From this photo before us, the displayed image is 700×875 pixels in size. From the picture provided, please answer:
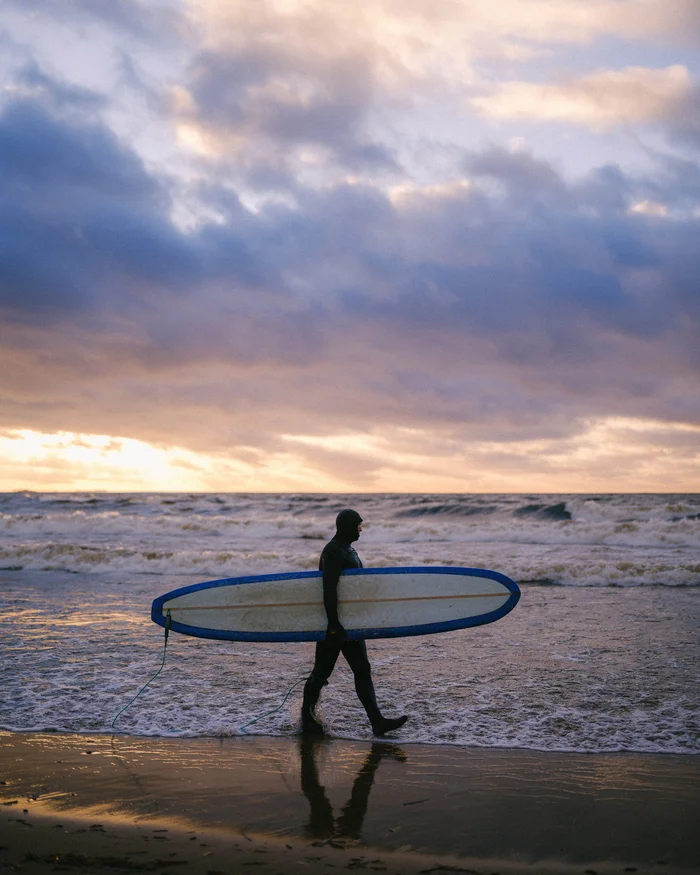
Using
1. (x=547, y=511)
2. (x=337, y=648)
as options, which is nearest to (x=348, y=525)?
(x=337, y=648)

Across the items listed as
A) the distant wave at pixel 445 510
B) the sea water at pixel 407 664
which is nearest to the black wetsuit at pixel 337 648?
the sea water at pixel 407 664

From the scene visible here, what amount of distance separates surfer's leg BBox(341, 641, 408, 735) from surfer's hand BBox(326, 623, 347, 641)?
3.7 inches

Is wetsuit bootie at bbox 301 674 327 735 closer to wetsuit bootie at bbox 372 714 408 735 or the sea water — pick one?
the sea water

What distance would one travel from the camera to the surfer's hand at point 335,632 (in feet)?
16.3

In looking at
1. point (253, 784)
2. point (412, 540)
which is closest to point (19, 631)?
point (253, 784)

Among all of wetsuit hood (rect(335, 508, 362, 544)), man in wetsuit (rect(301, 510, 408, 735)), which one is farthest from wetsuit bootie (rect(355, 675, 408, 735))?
wetsuit hood (rect(335, 508, 362, 544))

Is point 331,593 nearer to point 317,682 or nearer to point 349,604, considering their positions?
point 349,604

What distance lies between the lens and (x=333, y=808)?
145 inches

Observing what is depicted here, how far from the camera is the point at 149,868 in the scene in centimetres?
295

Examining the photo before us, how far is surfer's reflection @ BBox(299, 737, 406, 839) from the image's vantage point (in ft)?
11.1

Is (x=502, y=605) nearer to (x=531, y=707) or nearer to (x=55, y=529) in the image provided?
(x=531, y=707)

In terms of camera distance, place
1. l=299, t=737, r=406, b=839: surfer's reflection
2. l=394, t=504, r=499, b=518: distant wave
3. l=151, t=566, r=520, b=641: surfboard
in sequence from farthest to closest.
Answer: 1. l=394, t=504, r=499, b=518: distant wave
2. l=151, t=566, r=520, b=641: surfboard
3. l=299, t=737, r=406, b=839: surfer's reflection

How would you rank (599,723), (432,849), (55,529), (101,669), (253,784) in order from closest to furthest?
(432,849)
(253,784)
(599,723)
(101,669)
(55,529)

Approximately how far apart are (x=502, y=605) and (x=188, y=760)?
2.74 meters
